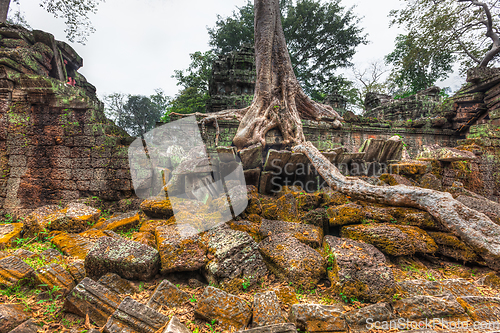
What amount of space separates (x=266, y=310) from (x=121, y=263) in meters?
1.38

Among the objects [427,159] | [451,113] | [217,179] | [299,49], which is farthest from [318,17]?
[217,179]

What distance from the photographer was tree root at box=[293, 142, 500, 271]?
190 cm

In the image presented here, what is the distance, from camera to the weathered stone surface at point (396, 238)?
2.12 metres

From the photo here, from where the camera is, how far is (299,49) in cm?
2023

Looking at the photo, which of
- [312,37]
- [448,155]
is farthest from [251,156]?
[312,37]

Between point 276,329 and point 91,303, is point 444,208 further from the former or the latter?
point 91,303

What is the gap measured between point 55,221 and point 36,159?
7.17 ft

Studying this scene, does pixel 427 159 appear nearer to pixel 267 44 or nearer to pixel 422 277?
pixel 422 277

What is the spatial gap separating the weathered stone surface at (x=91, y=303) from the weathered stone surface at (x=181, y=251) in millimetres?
452

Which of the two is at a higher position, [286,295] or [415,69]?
[415,69]

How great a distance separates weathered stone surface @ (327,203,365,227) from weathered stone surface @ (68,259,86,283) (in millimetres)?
2722

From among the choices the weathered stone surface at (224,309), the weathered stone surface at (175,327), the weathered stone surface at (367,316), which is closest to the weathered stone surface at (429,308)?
the weathered stone surface at (367,316)

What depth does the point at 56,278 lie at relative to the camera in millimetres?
1842

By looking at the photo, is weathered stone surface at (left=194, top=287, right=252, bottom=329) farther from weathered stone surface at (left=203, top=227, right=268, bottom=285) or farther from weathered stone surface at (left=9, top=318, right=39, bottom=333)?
weathered stone surface at (left=9, top=318, right=39, bottom=333)
